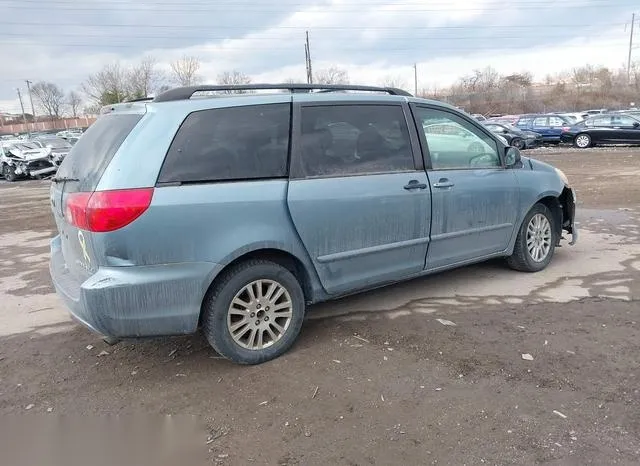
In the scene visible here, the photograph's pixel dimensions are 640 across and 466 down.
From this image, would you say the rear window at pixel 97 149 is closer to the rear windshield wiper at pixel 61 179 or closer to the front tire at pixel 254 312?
the rear windshield wiper at pixel 61 179

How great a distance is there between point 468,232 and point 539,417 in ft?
7.16

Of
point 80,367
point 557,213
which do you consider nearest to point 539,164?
point 557,213

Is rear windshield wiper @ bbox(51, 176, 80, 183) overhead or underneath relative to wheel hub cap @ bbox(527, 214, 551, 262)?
overhead

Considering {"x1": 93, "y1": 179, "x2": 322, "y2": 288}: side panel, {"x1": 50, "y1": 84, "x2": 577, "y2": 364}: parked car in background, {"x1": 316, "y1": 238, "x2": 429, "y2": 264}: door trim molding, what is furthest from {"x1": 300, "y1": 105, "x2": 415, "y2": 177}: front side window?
{"x1": 316, "y1": 238, "x2": 429, "y2": 264}: door trim molding

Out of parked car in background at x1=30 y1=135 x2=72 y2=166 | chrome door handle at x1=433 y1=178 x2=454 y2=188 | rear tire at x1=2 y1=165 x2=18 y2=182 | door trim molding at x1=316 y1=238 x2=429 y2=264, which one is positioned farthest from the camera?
parked car in background at x1=30 y1=135 x2=72 y2=166

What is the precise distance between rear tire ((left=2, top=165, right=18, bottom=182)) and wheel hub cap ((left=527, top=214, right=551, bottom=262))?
22.5 m

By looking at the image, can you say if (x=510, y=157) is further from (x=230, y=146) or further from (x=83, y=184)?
(x=83, y=184)

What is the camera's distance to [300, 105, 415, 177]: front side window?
4078 millimetres

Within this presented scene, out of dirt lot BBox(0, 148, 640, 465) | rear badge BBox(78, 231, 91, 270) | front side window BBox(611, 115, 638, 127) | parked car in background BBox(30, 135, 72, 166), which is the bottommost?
dirt lot BBox(0, 148, 640, 465)

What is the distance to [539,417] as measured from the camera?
308 centimetres

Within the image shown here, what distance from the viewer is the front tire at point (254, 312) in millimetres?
3693

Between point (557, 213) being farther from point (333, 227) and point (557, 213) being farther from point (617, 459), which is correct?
point (617, 459)

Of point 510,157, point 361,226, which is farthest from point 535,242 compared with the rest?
point 361,226

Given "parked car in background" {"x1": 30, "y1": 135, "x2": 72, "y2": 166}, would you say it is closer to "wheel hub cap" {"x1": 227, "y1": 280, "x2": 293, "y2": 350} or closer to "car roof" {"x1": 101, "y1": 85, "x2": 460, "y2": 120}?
"car roof" {"x1": 101, "y1": 85, "x2": 460, "y2": 120}
